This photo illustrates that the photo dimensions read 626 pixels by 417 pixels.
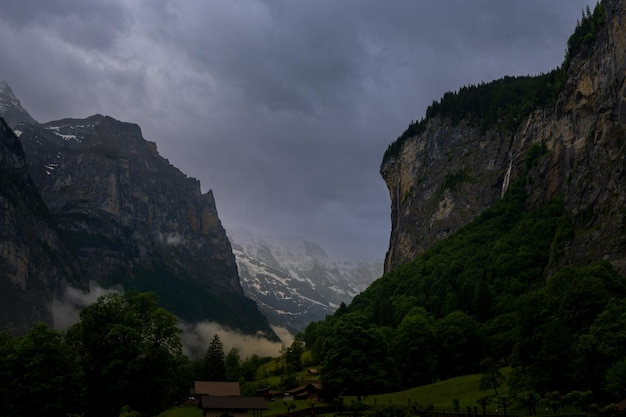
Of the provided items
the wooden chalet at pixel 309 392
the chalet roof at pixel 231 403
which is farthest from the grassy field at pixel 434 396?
the chalet roof at pixel 231 403

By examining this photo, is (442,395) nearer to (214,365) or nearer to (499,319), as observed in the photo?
(499,319)

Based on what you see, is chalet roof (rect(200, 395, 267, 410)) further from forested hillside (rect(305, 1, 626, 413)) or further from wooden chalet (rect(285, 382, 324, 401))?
wooden chalet (rect(285, 382, 324, 401))

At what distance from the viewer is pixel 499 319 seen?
11994cm

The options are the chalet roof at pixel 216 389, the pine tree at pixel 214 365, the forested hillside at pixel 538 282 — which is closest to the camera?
the forested hillside at pixel 538 282

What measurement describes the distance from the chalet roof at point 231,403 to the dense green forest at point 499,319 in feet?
45.9

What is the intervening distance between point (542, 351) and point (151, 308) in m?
49.3

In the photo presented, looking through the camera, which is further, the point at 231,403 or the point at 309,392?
the point at 309,392

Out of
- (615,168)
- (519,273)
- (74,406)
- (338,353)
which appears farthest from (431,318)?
(74,406)

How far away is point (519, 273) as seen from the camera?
463ft

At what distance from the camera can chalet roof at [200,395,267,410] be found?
84312 millimetres

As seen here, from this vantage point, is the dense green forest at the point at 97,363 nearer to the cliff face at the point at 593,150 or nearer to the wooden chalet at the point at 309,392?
the wooden chalet at the point at 309,392

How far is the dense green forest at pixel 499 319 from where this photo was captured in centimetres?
7396

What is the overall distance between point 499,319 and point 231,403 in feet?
192

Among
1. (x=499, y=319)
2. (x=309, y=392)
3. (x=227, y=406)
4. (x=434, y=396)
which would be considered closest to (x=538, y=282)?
(x=499, y=319)
